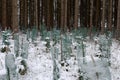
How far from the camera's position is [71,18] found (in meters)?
16.1

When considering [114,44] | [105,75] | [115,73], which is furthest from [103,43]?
[105,75]

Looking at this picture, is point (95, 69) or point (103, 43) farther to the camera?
point (103, 43)

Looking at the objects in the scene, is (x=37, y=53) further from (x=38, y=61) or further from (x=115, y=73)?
(x=115, y=73)

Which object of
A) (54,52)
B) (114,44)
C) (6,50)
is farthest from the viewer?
(114,44)

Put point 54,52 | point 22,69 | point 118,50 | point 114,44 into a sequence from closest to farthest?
1. point 22,69
2. point 54,52
3. point 118,50
4. point 114,44

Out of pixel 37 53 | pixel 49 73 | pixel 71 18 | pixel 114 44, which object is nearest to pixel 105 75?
pixel 49 73

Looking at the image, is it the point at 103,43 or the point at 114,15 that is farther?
the point at 114,15

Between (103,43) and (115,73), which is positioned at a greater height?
(103,43)

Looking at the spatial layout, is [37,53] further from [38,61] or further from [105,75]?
[105,75]

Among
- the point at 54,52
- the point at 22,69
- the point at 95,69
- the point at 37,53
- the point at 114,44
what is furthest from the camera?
the point at 114,44

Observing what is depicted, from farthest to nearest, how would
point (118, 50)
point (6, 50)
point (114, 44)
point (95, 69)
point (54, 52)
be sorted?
point (114, 44)
point (118, 50)
point (6, 50)
point (54, 52)
point (95, 69)

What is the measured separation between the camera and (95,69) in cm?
340

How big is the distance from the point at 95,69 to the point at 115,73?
3.80 metres

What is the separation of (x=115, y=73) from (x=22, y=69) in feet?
7.85
